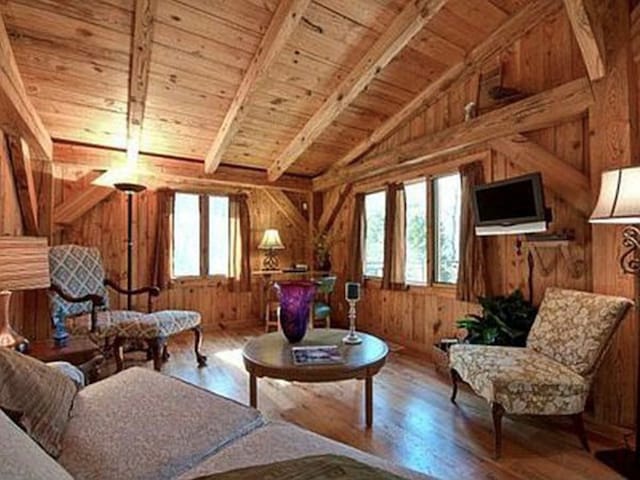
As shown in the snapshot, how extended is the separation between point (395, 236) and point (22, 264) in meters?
3.55

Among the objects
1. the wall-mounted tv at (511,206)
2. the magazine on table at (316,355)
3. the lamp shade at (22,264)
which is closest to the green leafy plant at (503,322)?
the wall-mounted tv at (511,206)

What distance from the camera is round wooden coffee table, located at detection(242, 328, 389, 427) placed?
2268 millimetres

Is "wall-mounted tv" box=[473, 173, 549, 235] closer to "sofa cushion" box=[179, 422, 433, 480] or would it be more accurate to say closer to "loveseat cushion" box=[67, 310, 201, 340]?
"sofa cushion" box=[179, 422, 433, 480]

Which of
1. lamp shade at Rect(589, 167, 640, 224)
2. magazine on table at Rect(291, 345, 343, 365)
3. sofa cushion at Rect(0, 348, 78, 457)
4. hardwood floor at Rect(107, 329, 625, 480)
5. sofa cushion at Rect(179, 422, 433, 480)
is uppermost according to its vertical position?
lamp shade at Rect(589, 167, 640, 224)

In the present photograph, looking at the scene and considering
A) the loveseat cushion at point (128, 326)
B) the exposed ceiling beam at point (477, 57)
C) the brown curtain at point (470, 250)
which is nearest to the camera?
the exposed ceiling beam at point (477, 57)

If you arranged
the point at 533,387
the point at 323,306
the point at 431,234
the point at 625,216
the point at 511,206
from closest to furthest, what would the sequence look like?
the point at 625,216, the point at 533,387, the point at 511,206, the point at 431,234, the point at 323,306

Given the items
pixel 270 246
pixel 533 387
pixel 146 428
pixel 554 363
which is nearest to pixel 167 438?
pixel 146 428

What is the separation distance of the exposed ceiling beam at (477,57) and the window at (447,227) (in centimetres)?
83

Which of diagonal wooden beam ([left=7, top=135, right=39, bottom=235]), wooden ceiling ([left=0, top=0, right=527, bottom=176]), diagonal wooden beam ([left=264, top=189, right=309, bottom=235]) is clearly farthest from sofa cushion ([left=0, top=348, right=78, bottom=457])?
diagonal wooden beam ([left=264, top=189, right=309, bottom=235])

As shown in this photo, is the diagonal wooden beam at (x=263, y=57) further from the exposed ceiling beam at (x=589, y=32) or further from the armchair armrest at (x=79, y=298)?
the armchair armrest at (x=79, y=298)

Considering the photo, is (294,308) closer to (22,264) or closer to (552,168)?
(22,264)

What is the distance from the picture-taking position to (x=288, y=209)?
5.97 m

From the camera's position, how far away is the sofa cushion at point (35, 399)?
3.80 feet

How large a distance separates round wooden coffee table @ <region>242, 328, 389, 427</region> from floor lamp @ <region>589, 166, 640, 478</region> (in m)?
1.35
